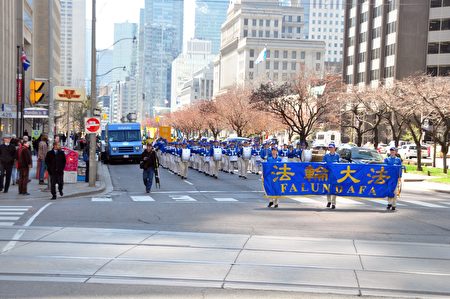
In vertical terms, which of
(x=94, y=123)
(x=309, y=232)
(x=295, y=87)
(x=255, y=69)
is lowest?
(x=309, y=232)

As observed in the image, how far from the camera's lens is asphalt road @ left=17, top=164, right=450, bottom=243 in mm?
13289

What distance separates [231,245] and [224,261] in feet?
4.84

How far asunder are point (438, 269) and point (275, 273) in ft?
8.66

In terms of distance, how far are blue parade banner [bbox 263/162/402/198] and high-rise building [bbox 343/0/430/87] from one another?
5976 cm

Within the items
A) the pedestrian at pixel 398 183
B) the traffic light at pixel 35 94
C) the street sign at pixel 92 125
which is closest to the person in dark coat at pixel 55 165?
the street sign at pixel 92 125

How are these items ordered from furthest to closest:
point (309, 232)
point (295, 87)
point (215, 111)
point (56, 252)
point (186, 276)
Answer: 1. point (215, 111)
2. point (295, 87)
3. point (309, 232)
4. point (56, 252)
5. point (186, 276)

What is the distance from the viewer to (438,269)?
9328 mm

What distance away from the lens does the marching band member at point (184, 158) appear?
28531mm

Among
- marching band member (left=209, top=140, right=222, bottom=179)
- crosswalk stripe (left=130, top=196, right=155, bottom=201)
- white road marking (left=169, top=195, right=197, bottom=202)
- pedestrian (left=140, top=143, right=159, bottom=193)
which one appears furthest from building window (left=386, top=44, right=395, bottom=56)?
crosswalk stripe (left=130, top=196, right=155, bottom=201)

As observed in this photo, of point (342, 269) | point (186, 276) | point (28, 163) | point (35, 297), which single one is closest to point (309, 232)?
point (342, 269)

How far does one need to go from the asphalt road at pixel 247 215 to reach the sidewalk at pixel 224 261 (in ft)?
3.62

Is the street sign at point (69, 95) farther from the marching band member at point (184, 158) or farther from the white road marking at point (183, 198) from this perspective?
the white road marking at point (183, 198)

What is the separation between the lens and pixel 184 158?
28.8 m

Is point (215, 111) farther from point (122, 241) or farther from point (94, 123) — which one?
point (122, 241)
